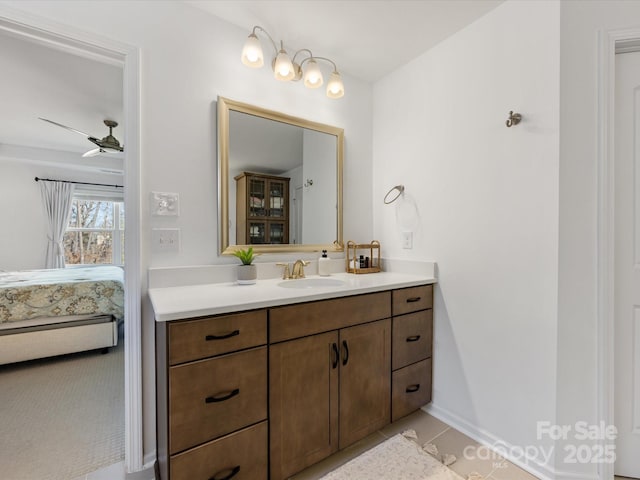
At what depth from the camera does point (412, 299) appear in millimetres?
1716

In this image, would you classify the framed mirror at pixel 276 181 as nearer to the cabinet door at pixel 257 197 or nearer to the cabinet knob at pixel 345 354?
the cabinet door at pixel 257 197

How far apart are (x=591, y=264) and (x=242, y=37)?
2188 mm

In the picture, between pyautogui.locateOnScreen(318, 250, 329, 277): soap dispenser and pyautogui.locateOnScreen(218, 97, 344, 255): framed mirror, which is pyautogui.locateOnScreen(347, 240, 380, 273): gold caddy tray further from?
pyautogui.locateOnScreen(318, 250, 329, 277): soap dispenser

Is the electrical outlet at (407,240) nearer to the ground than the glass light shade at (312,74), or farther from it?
nearer to the ground

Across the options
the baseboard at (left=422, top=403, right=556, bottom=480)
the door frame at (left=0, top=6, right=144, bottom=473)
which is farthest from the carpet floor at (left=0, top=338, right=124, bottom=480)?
the baseboard at (left=422, top=403, right=556, bottom=480)

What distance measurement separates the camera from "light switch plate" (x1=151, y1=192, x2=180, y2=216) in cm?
145

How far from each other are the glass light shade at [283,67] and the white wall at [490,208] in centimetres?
89

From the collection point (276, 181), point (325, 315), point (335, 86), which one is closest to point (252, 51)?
point (335, 86)

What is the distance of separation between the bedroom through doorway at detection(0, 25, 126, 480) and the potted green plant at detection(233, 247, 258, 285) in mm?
572

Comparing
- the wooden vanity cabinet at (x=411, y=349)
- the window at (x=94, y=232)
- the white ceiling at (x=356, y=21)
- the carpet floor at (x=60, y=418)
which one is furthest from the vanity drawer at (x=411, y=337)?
the window at (x=94, y=232)

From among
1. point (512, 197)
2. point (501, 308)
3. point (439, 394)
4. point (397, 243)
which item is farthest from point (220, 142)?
point (439, 394)

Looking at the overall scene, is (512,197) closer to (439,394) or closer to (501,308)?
(501,308)

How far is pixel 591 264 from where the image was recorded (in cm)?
127

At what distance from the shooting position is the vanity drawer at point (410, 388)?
1.63m
